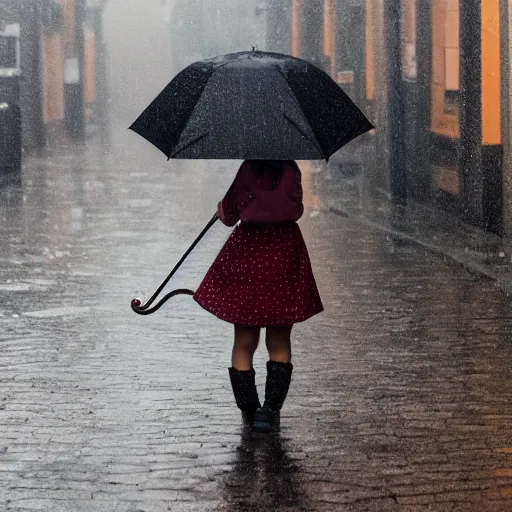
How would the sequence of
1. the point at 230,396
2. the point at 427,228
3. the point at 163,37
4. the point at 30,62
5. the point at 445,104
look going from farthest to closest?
the point at 163,37
the point at 30,62
the point at 445,104
the point at 427,228
the point at 230,396

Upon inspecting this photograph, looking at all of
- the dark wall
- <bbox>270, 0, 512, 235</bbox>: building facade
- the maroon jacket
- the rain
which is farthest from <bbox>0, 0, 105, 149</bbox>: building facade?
the maroon jacket

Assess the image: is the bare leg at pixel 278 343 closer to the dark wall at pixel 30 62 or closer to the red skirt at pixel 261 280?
the red skirt at pixel 261 280

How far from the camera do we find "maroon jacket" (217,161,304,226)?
5566 mm

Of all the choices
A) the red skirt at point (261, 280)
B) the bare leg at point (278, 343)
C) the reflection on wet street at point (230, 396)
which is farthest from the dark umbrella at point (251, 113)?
the reflection on wet street at point (230, 396)

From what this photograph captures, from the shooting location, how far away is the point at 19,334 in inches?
314

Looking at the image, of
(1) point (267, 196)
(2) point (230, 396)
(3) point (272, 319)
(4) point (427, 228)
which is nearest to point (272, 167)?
(1) point (267, 196)

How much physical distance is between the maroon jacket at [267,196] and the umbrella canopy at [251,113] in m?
0.21

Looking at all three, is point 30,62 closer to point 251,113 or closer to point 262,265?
point 262,265

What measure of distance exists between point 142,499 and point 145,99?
243 feet

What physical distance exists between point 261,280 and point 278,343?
328 millimetres

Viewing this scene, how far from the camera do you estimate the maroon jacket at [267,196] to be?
5.57 metres

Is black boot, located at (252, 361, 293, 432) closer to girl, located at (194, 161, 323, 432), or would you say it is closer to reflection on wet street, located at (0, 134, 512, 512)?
girl, located at (194, 161, 323, 432)

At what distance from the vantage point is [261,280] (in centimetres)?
568

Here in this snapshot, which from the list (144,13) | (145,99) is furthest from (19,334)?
(144,13)
